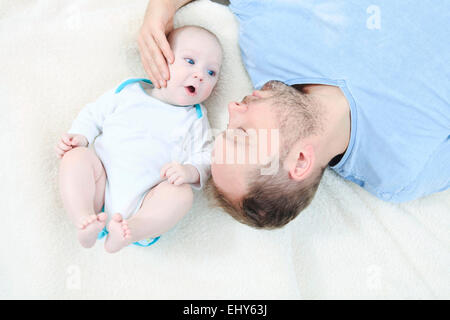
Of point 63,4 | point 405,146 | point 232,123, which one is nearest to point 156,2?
point 63,4

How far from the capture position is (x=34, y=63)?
3.90 ft

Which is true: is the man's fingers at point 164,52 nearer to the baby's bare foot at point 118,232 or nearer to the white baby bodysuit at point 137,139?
the white baby bodysuit at point 137,139

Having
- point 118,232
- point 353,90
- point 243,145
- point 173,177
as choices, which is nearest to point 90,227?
point 118,232

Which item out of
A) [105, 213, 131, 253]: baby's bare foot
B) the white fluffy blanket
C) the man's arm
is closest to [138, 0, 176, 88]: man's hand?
the man's arm

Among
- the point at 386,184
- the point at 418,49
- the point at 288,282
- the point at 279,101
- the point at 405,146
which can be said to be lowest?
the point at 288,282

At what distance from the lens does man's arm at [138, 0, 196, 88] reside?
43.9 inches

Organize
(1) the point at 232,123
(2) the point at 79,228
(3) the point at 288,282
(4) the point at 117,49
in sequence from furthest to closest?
(4) the point at 117,49 < (3) the point at 288,282 < (1) the point at 232,123 < (2) the point at 79,228

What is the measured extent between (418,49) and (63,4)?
3.48 ft

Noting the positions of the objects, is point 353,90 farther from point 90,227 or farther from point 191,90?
point 90,227

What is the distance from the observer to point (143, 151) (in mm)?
1083

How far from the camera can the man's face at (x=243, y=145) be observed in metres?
0.94

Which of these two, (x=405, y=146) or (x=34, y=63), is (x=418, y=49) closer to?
(x=405, y=146)

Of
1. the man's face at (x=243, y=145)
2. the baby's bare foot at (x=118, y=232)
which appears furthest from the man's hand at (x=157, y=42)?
the baby's bare foot at (x=118, y=232)

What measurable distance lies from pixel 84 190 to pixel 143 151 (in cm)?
18
